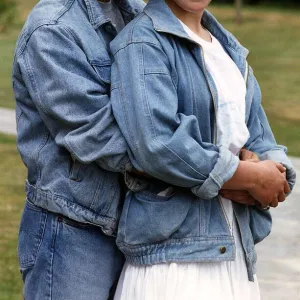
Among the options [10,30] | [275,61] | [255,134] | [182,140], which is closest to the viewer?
[182,140]

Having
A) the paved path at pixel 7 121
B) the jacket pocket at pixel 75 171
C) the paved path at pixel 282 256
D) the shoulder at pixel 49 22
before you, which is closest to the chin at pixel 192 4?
the shoulder at pixel 49 22

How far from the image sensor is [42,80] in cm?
276

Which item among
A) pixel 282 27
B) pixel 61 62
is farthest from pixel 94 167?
pixel 282 27

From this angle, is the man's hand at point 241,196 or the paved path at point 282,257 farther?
the paved path at point 282,257

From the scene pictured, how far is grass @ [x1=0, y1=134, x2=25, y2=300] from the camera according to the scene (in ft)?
17.1

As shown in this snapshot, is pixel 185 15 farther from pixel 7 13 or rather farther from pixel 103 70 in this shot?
pixel 7 13

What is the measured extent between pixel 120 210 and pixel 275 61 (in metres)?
11.4

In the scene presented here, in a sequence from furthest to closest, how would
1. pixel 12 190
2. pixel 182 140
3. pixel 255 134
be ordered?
pixel 12 190 → pixel 255 134 → pixel 182 140

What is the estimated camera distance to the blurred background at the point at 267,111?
214 inches

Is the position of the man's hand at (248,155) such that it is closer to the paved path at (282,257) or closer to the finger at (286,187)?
the finger at (286,187)

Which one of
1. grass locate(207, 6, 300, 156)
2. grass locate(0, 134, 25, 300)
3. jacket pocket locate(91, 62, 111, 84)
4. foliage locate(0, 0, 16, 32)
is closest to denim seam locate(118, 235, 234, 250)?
jacket pocket locate(91, 62, 111, 84)

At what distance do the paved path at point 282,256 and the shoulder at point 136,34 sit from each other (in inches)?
103

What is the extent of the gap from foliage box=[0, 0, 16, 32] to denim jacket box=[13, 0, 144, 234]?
1434cm

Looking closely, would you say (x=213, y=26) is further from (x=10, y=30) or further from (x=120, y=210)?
(x=10, y=30)
